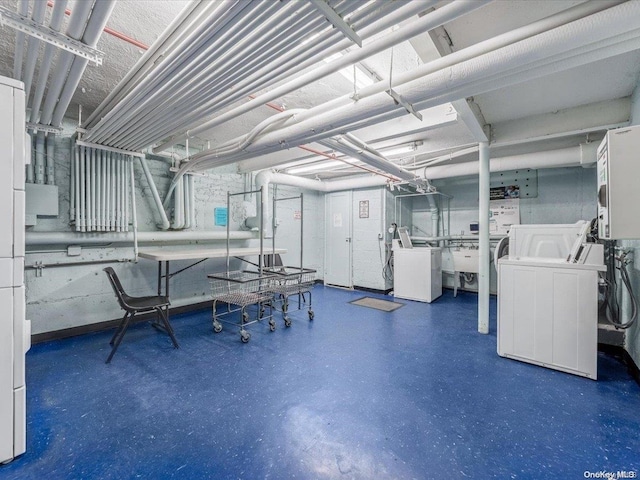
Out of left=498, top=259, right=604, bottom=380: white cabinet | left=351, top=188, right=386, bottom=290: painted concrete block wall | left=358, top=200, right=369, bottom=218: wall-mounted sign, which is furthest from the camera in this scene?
left=358, top=200, right=369, bottom=218: wall-mounted sign

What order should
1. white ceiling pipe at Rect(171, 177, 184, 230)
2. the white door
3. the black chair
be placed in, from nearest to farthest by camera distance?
1. the black chair
2. white ceiling pipe at Rect(171, 177, 184, 230)
3. the white door

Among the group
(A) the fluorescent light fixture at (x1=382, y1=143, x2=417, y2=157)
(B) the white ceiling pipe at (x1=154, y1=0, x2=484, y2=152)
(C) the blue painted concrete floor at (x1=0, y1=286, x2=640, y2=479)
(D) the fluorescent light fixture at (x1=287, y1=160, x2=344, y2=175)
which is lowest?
(C) the blue painted concrete floor at (x1=0, y1=286, x2=640, y2=479)

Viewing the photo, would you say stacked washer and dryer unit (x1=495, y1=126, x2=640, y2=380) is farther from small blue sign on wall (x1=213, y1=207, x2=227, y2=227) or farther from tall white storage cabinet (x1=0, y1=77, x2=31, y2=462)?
small blue sign on wall (x1=213, y1=207, x2=227, y2=227)

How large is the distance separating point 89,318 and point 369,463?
3.60 m

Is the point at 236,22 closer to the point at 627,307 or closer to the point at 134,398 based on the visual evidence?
the point at 134,398

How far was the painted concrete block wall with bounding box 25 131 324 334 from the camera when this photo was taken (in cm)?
313

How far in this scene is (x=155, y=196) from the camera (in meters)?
3.72

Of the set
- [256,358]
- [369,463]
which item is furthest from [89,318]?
[369,463]

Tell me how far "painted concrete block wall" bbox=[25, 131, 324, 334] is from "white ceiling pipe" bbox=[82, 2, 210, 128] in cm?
172

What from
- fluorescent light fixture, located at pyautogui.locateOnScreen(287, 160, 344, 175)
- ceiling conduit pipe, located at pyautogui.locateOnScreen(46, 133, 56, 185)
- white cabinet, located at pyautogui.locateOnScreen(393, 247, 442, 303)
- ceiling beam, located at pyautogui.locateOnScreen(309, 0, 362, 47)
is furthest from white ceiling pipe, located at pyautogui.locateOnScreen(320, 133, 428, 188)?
ceiling conduit pipe, located at pyautogui.locateOnScreen(46, 133, 56, 185)

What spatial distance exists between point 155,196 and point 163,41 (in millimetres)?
2530

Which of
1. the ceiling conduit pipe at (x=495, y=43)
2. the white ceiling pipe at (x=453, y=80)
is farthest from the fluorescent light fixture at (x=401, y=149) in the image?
the ceiling conduit pipe at (x=495, y=43)

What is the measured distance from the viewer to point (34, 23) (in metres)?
1.47

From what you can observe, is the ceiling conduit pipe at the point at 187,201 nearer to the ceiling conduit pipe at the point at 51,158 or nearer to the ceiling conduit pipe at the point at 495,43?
the ceiling conduit pipe at the point at 51,158
